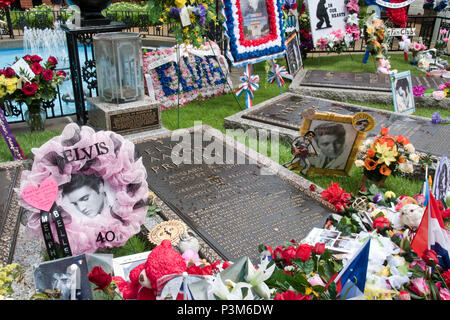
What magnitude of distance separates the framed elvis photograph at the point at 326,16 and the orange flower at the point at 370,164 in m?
6.02

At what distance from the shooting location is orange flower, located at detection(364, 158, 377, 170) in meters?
4.26

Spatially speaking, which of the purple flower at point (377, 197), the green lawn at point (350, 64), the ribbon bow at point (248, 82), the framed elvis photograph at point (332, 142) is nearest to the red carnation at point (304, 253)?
the purple flower at point (377, 197)

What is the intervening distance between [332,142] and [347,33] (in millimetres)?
6253

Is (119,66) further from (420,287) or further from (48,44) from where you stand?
(48,44)

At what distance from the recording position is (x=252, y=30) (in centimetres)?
679

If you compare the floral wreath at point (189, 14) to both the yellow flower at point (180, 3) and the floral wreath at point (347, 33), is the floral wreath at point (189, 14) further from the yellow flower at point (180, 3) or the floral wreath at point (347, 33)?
the floral wreath at point (347, 33)

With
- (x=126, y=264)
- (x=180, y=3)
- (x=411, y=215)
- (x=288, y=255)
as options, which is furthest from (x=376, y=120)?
(x=126, y=264)

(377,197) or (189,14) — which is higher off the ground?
(189,14)

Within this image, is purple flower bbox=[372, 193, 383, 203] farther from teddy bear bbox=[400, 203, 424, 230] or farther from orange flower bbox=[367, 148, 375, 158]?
orange flower bbox=[367, 148, 375, 158]

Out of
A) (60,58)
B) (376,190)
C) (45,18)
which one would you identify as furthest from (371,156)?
(45,18)

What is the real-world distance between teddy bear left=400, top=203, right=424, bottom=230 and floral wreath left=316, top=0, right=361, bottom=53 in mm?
7401

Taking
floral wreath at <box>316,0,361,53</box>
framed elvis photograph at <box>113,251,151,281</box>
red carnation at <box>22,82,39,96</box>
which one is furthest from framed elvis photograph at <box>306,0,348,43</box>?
framed elvis photograph at <box>113,251,151,281</box>

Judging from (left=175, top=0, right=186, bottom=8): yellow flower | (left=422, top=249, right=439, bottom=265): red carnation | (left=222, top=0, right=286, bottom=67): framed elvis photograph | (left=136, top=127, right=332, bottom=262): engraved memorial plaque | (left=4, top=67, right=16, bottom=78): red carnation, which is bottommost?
(left=136, top=127, right=332, bottom=262): engraved memorial plaque
